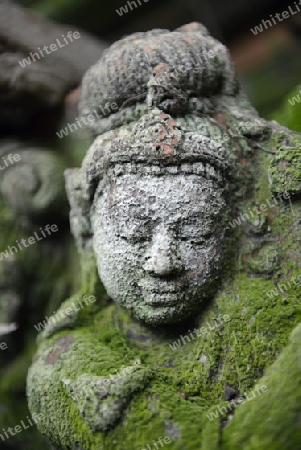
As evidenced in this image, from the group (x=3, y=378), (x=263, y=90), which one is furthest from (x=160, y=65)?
(x=263, y=90)

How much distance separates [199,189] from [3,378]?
127 cm

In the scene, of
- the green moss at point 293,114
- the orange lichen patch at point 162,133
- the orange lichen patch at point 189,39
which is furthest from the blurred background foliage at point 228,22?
the orange lichen patch at point 162,133

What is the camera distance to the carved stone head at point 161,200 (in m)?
1.40

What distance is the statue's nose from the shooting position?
1.36 meters

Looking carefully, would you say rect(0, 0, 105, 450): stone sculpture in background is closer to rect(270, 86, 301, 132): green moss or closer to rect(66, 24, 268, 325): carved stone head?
rect(66, 24, 268, 325): carved stone head

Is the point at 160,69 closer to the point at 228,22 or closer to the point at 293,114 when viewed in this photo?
the point at 293,114

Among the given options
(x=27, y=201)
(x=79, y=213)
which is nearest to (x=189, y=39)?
(x=79, y=213)

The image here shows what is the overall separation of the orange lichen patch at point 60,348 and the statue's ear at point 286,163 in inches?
29.8

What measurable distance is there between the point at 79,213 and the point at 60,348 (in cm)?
43

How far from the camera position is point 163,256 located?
136 cm

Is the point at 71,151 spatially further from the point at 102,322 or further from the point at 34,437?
the point at 34,437

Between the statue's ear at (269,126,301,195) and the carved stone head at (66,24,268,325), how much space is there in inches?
4.7

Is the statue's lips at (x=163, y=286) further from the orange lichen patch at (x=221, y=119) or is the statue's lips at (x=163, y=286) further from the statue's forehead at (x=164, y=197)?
the orange lichen patch at (x=221, y=119)

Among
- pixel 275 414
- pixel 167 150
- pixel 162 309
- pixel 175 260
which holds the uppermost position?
pixel 167 150
